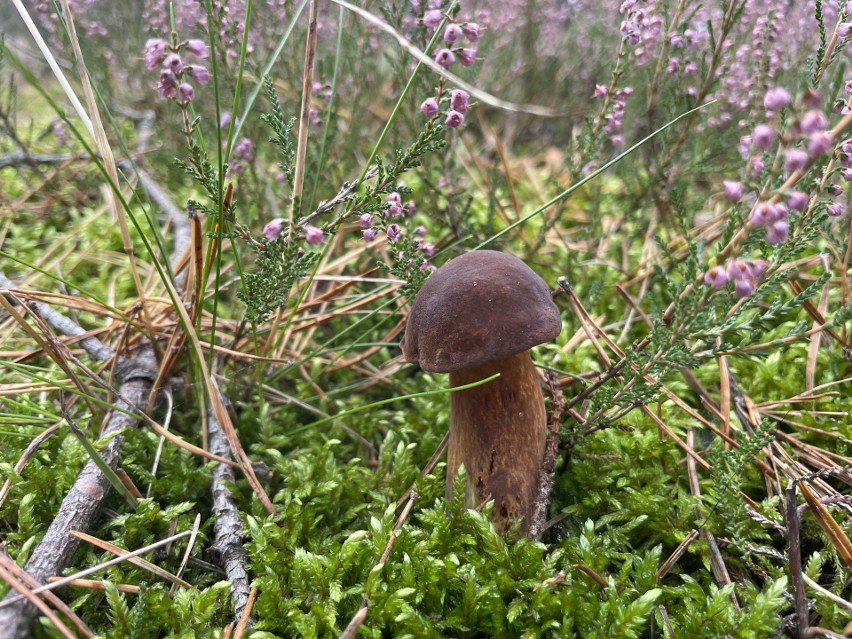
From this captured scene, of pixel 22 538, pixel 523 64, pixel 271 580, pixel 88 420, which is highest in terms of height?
pixel 523 64

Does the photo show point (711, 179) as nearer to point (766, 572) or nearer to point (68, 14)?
point (766, 572)

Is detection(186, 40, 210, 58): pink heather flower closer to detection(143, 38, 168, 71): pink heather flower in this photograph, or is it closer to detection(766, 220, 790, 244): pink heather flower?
detection(143, 38, 168, 71): pink heather flower

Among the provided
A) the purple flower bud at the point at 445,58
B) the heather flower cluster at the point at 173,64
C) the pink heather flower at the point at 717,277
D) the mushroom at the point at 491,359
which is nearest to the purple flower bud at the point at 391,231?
the mushroom at the point at 491,359

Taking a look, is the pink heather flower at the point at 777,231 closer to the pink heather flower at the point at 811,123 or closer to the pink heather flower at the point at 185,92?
the pink heather flower at the point at 811,123

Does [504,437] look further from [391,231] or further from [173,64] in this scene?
[173,64]

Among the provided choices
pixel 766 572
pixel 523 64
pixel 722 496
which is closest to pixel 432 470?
pixel 722 496
